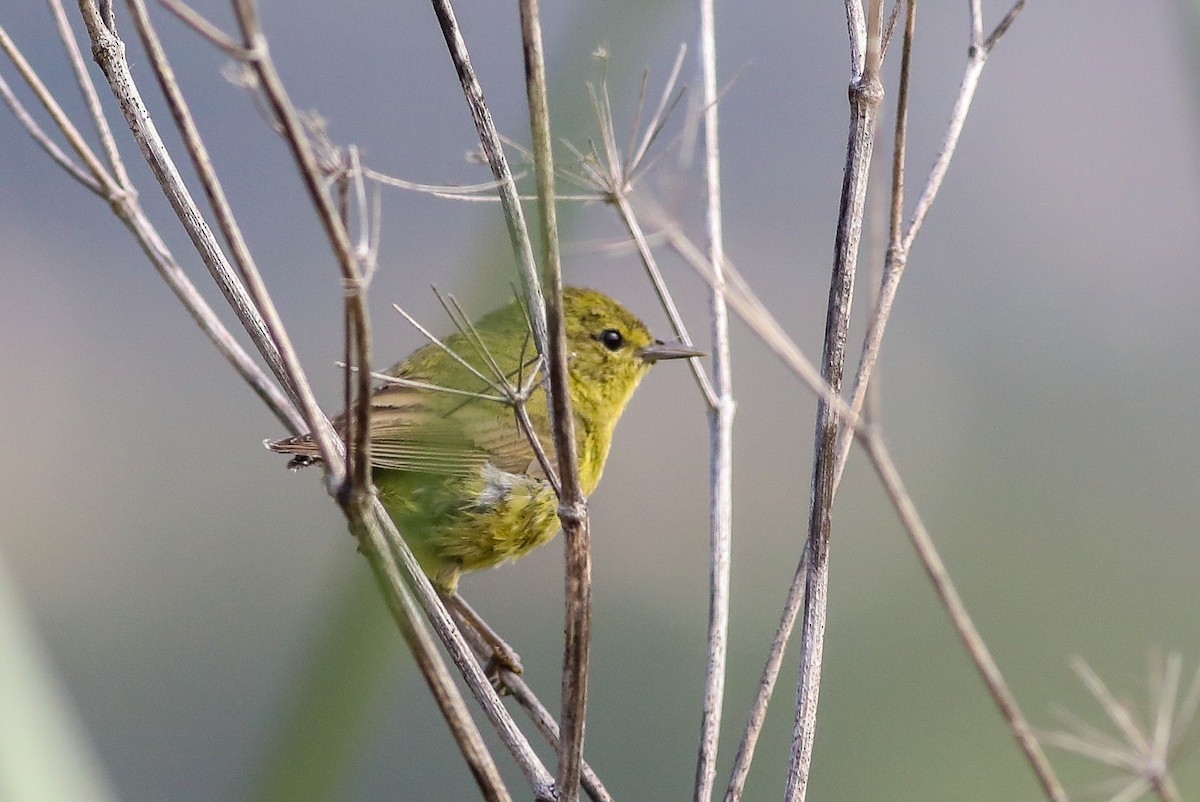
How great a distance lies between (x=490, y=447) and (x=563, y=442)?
5.06 ft

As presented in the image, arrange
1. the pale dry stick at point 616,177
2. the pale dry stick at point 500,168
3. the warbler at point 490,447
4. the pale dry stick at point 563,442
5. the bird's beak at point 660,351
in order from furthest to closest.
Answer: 1. the bird's beak at point 660,351
2. the warbler at point 490,447
3. the pale dry stick at point 616,177
4. the pale dry stick at point 500,168
5. the pale dry stick at point 563,442

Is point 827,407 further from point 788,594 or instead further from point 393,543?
point 393,543

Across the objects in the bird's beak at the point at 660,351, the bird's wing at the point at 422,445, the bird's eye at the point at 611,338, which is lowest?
the bird's wing at the point at 422,445

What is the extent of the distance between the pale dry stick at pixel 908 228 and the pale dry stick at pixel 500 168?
1.51ft

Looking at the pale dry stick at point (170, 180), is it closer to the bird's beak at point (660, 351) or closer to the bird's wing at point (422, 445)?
the bird's wing at point (422, 445)

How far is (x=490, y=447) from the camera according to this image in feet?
9.29

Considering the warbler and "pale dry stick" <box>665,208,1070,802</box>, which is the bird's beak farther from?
"pale dry stick" <box>665,208,1070,802</box>

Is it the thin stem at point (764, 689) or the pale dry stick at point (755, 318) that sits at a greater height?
the pale dry stick at point (755, 318)

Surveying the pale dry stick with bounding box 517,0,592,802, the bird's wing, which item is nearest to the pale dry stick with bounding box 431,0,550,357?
the pale dry stick with bounding box 517,0,592,802

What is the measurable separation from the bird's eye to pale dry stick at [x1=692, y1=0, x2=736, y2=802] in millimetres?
1408

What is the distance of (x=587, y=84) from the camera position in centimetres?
130

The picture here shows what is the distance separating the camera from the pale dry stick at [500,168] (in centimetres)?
147

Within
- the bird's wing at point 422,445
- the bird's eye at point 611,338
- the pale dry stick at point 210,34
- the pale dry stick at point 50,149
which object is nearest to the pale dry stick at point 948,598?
the pale dry stick at point 210,34

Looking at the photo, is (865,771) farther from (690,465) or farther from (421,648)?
(421,648)
